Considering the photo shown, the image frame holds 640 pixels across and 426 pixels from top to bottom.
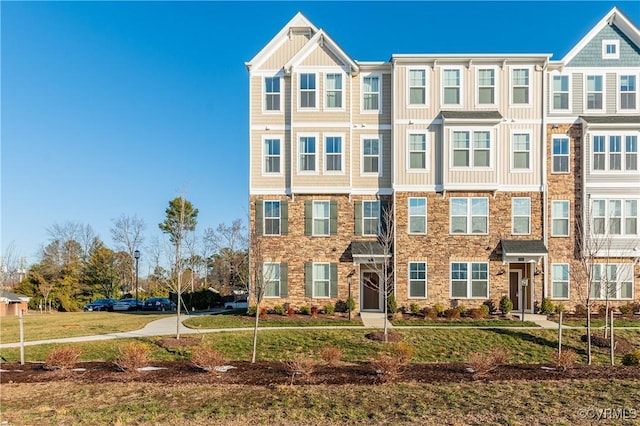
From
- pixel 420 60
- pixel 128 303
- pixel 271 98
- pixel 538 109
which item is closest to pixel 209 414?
pixel 271 98

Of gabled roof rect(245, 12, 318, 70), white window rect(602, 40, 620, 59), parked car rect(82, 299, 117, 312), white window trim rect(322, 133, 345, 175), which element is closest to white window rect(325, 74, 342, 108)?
white window trim rect(322, 133, 345, 175)

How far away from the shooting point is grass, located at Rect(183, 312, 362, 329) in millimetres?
19250

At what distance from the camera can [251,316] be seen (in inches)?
837

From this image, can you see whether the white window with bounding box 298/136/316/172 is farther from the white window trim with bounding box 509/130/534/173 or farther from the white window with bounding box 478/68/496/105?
the white window trim with bounding box 509/130/534/173

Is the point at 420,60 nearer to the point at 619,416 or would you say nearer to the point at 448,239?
the point at 448,239

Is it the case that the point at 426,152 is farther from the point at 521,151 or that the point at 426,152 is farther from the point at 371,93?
the point at 521,151

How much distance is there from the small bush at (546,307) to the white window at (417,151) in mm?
8575

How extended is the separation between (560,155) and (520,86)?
3.94 meters

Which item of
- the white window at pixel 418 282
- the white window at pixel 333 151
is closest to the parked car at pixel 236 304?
the white window at pixel 418 282

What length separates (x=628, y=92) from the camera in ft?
72.8

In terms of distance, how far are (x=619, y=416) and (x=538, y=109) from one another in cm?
1743

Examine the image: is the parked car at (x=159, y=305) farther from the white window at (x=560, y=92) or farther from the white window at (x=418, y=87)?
the white window at (x=560, y=92)

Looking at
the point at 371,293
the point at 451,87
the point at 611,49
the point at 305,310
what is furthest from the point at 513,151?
the point at 305,310

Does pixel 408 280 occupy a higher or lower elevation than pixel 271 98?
lower
